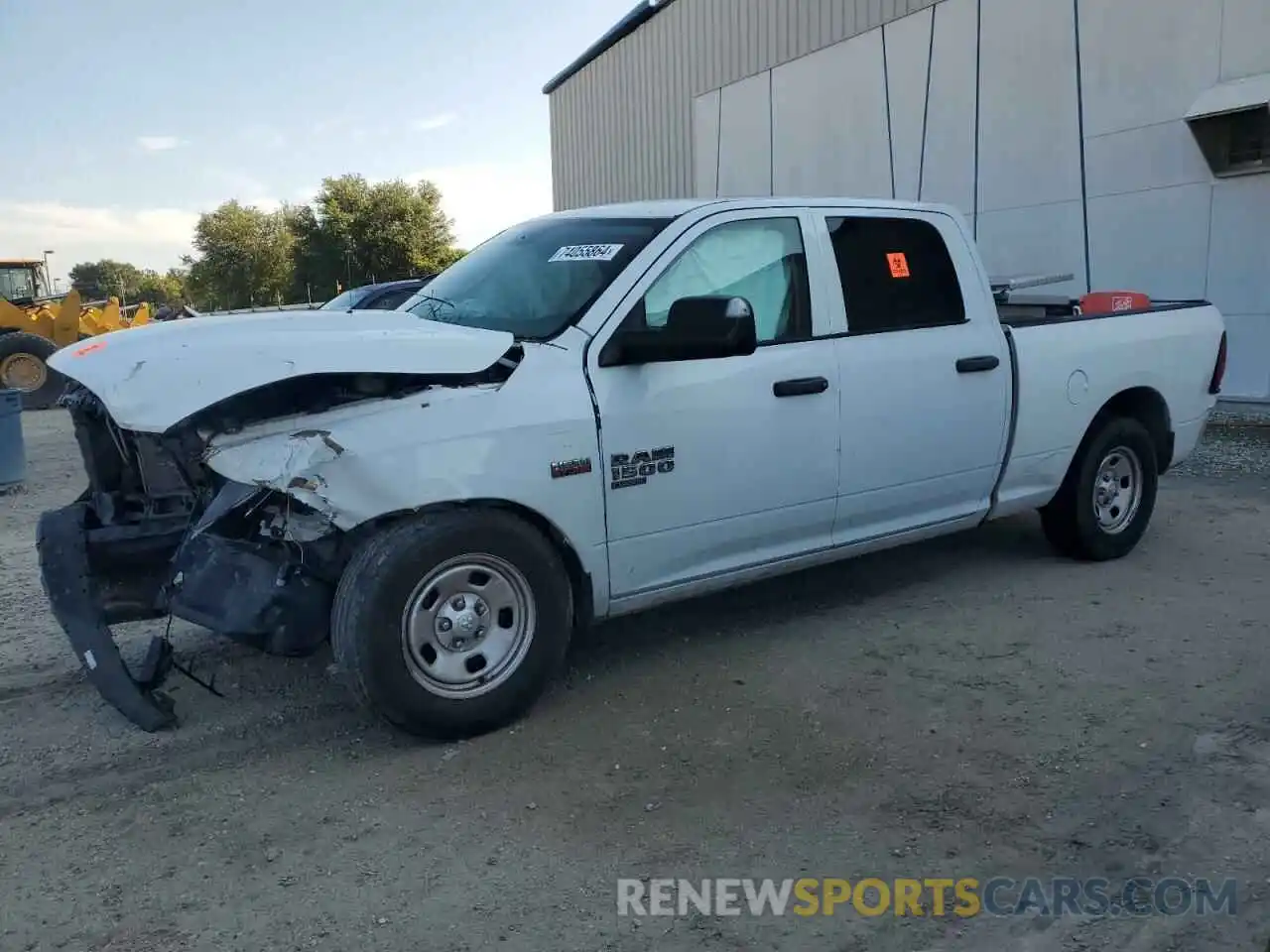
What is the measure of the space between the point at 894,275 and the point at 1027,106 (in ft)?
25.4

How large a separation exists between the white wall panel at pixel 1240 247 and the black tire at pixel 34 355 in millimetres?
15098

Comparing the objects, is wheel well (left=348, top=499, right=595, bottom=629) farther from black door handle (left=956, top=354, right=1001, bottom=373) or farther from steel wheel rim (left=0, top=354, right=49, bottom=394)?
steel wheel rim (left=0, top=354, right=49, bottom=394)

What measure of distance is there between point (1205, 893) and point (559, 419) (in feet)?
7.90

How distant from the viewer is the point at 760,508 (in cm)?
431

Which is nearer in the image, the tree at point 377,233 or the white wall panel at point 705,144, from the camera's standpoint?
the white wall panel at point 705,144

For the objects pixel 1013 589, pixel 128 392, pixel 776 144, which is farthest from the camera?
pixel 776 144

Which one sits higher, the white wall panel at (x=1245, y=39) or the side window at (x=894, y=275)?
the white wall panel at (x=1245, y=39)

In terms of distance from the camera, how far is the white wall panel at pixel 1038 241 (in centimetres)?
1092

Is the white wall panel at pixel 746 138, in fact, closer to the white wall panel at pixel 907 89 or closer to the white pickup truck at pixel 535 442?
the white wall panel at pixel 907 89

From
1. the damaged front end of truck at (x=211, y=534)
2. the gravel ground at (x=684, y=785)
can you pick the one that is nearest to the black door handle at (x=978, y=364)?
the gravel ground at (x=684, y=785)

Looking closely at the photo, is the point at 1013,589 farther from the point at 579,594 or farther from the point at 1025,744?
the point at 579,594

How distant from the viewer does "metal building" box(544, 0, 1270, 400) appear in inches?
370

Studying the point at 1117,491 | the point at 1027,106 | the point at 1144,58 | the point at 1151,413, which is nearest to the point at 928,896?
the point at 1117,491

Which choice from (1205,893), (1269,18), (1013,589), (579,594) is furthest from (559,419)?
(1269,18)
